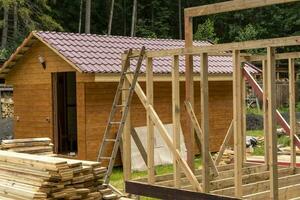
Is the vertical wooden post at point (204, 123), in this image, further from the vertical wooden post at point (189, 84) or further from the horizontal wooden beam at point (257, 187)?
the vertical wooden post at point (189, 84)

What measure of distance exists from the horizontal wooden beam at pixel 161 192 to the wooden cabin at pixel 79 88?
4.16 metres

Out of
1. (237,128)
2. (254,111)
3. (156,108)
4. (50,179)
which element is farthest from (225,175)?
(254,111)

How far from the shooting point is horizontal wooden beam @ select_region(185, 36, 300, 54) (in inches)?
312

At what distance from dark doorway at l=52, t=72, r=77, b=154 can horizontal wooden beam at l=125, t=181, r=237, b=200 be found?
5.68 meters

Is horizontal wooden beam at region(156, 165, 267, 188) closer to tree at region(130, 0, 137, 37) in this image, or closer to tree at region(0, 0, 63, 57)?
tree at region(0, 0, 63, 57)

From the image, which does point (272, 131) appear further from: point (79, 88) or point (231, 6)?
point (79, 88)

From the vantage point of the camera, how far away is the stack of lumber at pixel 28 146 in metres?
11.4

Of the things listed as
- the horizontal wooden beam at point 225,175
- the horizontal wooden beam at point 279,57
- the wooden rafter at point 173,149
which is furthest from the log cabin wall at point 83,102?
the horizontal wooden beam at point 225,175

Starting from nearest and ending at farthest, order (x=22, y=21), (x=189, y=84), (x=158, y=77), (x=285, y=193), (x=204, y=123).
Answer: (x=204, y=123), (x=285, y=193), (x=189, y=84), (x=158, y=77), (x=22, y=21)

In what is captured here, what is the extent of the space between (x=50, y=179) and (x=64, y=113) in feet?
26.4

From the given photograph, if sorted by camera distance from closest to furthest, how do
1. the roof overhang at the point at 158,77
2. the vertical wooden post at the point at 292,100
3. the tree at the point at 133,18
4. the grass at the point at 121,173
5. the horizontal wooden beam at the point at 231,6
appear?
the horizontal wooden beam at the point at 231,6
the vertical wooden post at the point at 292,100
the grass at the point at 121,173
the roof overhang at the point at 158,77
the tree at the point at 133,18

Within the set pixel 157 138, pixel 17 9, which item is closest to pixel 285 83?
pixel 17 9

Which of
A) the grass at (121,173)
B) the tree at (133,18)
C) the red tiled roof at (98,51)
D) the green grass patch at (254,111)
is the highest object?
the tree at (133,18)

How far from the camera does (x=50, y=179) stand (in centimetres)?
865
